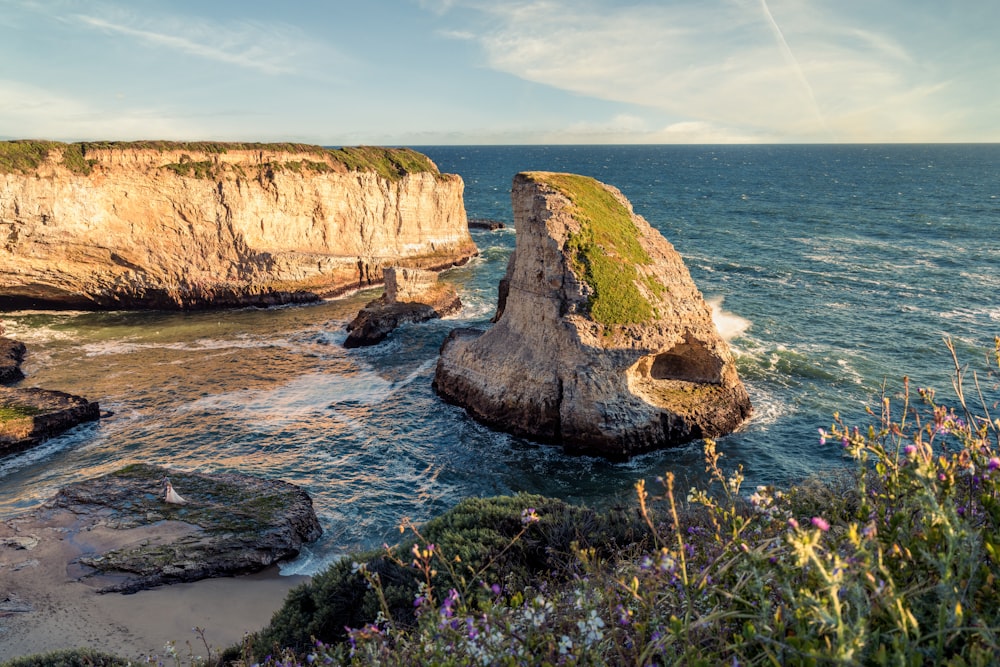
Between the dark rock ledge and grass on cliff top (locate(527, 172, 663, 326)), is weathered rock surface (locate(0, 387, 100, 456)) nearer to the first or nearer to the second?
the dark rock ledge

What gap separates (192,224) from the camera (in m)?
Answer: 43.8

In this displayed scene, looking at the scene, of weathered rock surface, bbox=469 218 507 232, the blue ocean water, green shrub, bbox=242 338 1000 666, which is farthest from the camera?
weathered rock surface, bbox=469 218 507 232

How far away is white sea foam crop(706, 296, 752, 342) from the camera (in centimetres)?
3431

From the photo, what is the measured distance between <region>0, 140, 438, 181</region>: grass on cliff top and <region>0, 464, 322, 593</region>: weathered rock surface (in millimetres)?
29951

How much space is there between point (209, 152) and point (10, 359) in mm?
21639

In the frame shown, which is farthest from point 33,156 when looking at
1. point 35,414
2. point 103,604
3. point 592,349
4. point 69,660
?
point 69,660

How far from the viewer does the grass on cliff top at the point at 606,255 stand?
23781 millimetres

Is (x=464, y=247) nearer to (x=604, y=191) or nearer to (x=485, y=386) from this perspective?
(x=604, y=191)

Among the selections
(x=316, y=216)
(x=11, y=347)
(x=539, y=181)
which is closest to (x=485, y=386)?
(x=539, y=181)

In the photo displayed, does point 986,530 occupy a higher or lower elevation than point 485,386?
higher

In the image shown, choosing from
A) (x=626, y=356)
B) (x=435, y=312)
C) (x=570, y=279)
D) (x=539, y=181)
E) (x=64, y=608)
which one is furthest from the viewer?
(x=435, y=312)

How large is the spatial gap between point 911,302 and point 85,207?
56.8 m

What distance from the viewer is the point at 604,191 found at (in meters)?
31.0

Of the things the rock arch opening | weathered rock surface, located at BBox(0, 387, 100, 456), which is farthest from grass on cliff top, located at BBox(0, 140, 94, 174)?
the rock arch opening
